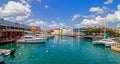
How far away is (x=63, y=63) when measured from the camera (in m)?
38.6

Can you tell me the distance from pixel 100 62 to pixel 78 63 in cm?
555

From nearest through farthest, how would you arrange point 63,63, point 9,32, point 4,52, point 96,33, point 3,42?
point 63,63 < point 4,52 < point 3,42 < point 9,32 < point 96,33

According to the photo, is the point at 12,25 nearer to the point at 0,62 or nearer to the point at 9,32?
the point at 9,32

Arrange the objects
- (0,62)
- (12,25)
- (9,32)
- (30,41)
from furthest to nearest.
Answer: (12,25) → (9,32) → (30,41) → (0,62)

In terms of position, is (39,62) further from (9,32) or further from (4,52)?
(9,32)

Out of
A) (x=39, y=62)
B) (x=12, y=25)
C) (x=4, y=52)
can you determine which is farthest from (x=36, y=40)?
(x=39, y=62)

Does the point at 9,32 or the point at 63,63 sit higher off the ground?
the point at 9,32

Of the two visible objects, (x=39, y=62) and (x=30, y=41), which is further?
(x=30, y=41)

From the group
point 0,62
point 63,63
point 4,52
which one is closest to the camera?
point 0,62

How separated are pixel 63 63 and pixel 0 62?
43.4 ft

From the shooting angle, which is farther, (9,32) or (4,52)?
(9,32)

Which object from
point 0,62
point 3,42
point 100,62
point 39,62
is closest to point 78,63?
point 100,62

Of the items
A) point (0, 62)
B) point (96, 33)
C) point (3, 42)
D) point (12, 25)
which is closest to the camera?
point (0, 62)

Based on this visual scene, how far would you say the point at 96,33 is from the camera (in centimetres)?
18088
